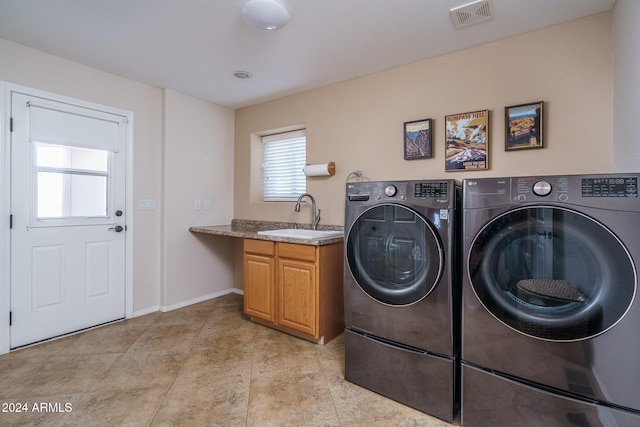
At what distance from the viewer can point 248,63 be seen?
2.51 meters

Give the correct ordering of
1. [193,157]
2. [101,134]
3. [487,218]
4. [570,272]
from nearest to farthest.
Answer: [570,272], [487,218], [101,134], [193,157]

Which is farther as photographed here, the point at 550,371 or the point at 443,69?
the point at 443,69

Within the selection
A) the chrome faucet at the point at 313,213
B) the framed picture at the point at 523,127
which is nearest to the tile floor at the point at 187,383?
the chrome faucet at the point at 313,213

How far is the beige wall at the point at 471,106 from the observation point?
184 centimetres

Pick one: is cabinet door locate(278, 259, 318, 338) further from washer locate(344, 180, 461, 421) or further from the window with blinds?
the window with blinds

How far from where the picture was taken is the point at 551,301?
129 centimetres

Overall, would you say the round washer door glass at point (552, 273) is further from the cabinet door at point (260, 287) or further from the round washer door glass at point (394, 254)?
the cabinet door at point (260, 287)

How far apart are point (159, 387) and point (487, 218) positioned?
82.9 inches

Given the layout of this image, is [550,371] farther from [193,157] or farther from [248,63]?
[193,157]

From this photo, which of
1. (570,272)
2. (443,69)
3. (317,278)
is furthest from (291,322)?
(443,69)

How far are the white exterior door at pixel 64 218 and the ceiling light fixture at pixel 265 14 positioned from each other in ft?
6.04

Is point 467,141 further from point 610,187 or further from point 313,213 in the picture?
point 313,213

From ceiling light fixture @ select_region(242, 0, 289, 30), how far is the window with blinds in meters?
1.41

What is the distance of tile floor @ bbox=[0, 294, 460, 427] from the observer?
1.57m
